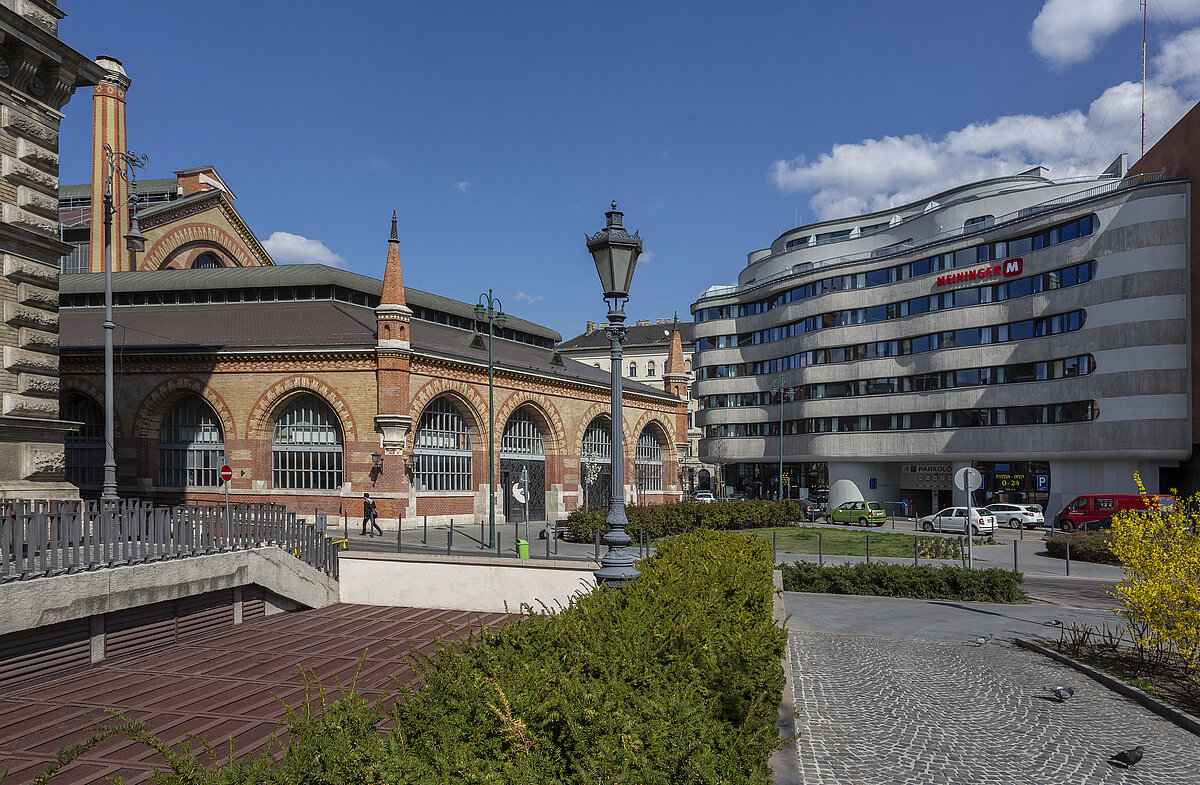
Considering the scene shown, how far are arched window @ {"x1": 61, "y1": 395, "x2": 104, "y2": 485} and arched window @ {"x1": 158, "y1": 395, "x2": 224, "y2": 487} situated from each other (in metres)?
2.94

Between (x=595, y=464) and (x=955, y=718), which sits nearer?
(x=955, y=718)

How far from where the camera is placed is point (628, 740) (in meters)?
3.44

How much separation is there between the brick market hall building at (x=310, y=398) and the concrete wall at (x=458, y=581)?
1951cm

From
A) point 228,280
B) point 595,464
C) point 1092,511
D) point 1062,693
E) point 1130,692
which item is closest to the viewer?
point 1062,693

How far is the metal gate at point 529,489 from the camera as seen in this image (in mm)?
39469

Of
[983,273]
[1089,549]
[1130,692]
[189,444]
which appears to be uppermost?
[983,273]

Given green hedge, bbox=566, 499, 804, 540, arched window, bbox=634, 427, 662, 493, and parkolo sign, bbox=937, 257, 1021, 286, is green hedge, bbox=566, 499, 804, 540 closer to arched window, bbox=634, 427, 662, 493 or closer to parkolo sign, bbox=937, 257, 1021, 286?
arched window, bbox=634, 427, 662, 493

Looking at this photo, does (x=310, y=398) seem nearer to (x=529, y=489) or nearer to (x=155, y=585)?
(x=529, y=489)

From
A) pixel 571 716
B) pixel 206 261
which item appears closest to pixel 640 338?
pixel 206 261

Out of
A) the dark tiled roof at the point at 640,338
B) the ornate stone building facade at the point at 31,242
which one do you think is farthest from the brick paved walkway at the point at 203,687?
the dark tiled roof at the point at 640,338

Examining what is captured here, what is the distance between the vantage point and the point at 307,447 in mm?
33125

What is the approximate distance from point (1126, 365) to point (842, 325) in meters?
18.3

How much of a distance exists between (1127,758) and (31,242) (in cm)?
1832

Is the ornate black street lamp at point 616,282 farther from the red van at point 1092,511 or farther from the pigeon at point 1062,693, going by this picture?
the red van at point 1092,511
